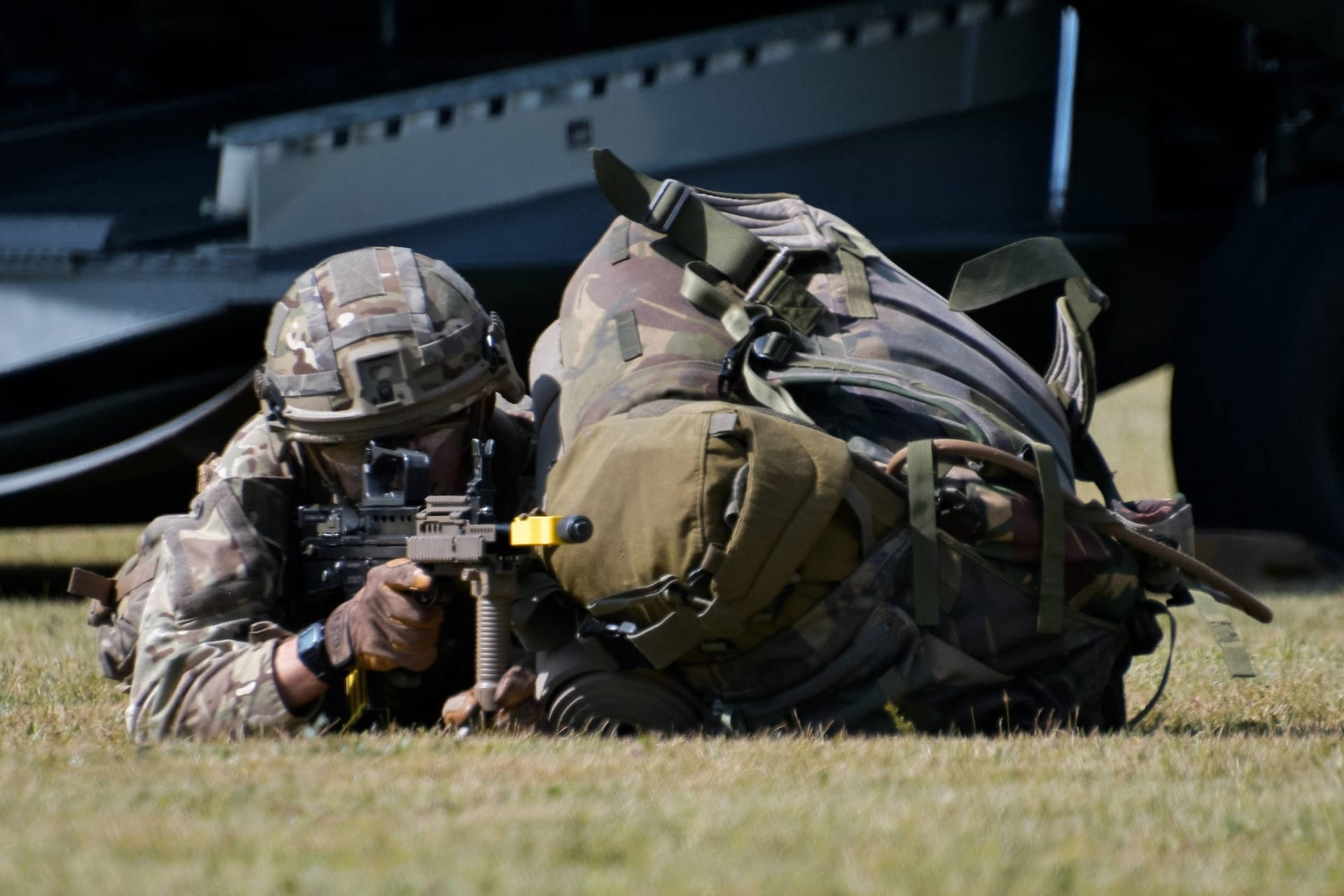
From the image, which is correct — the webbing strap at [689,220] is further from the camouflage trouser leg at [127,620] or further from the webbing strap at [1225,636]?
the camouflage trouser leg at [127,620]

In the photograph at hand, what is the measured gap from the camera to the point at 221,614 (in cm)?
363

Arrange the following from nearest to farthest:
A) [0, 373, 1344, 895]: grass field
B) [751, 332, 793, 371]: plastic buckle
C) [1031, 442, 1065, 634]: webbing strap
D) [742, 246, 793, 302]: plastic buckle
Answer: [0, 373, 1344, 895]: grass field → [1031, 442, 1065, 634]: webbing strap → [751, 332, 793, 371]: plastic buckle → [742, 246, 793, 302]: plastic buckle

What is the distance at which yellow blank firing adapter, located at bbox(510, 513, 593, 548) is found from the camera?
3168mm

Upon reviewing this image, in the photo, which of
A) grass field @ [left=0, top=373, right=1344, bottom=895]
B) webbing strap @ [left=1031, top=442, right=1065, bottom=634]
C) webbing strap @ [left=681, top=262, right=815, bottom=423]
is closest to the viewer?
grass field @ [left=0, top=373, right=1344, bottom=895]

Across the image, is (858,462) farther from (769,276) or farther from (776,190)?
(776,190)

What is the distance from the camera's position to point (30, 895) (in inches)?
87.4

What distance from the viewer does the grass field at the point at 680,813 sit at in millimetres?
2332

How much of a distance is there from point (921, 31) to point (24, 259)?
3.92 m

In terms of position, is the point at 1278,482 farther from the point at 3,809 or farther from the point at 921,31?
the point at 3,809

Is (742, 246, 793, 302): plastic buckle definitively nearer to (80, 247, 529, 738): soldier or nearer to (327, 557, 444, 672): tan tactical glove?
(80, 247, 529, 738): soldier

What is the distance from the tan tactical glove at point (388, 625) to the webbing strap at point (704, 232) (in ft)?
3.21

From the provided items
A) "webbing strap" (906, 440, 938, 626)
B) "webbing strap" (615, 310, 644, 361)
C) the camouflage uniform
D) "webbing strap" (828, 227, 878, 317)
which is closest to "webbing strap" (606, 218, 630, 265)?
the camouflage uniform

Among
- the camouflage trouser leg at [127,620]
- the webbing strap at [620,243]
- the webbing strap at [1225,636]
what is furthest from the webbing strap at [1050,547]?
the camouflage trouser leg at [127,620]

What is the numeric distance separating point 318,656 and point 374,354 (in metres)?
0.64
